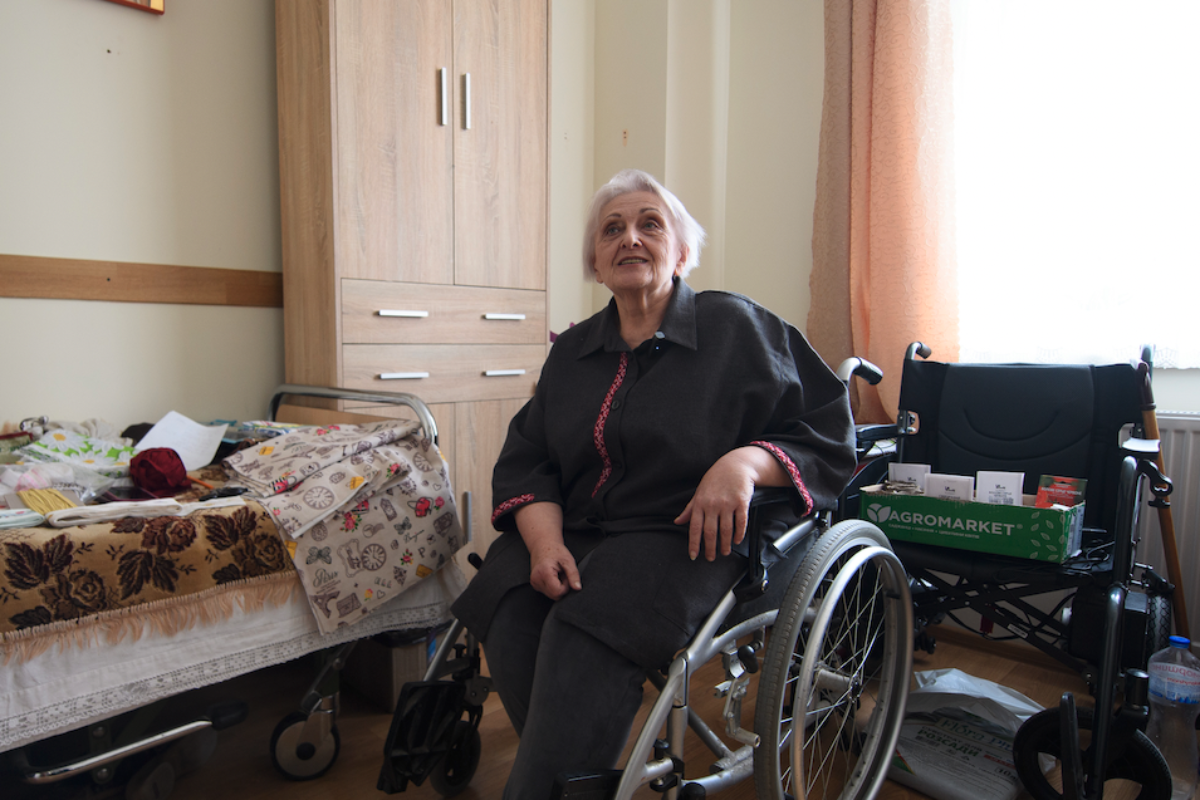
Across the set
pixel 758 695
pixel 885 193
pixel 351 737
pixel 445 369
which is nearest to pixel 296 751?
pixel 351 737

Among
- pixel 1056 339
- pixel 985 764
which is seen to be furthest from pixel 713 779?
pixel 1056 339

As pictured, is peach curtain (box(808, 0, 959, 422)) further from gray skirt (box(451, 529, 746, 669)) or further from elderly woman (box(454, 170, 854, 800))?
gray skirt (box(451, 529, 746, 669))

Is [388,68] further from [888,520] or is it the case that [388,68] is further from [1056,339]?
[1056,339]

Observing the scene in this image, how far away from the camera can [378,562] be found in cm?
144

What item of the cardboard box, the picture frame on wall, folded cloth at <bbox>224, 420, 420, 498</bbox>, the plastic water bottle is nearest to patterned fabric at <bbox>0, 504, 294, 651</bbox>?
folded cloth at <bbox>224, 420, 420, 498</bbox>

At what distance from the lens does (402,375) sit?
204 cm

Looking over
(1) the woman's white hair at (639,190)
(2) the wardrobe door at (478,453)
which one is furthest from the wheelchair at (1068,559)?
(2) the wardrobe door at (478,453)

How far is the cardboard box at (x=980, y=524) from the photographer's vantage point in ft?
4.54

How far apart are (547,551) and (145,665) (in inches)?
26.9

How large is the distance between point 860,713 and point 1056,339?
116 centimetres

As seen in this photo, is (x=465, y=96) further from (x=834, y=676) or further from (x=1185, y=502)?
(x=1185, y=502)

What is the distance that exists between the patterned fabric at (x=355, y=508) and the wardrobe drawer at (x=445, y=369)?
15.4 inches

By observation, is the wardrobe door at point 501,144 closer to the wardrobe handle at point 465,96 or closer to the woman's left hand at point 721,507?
the wardrobe handle at point 465,96

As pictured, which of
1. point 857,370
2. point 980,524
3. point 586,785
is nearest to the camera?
point 586,785
